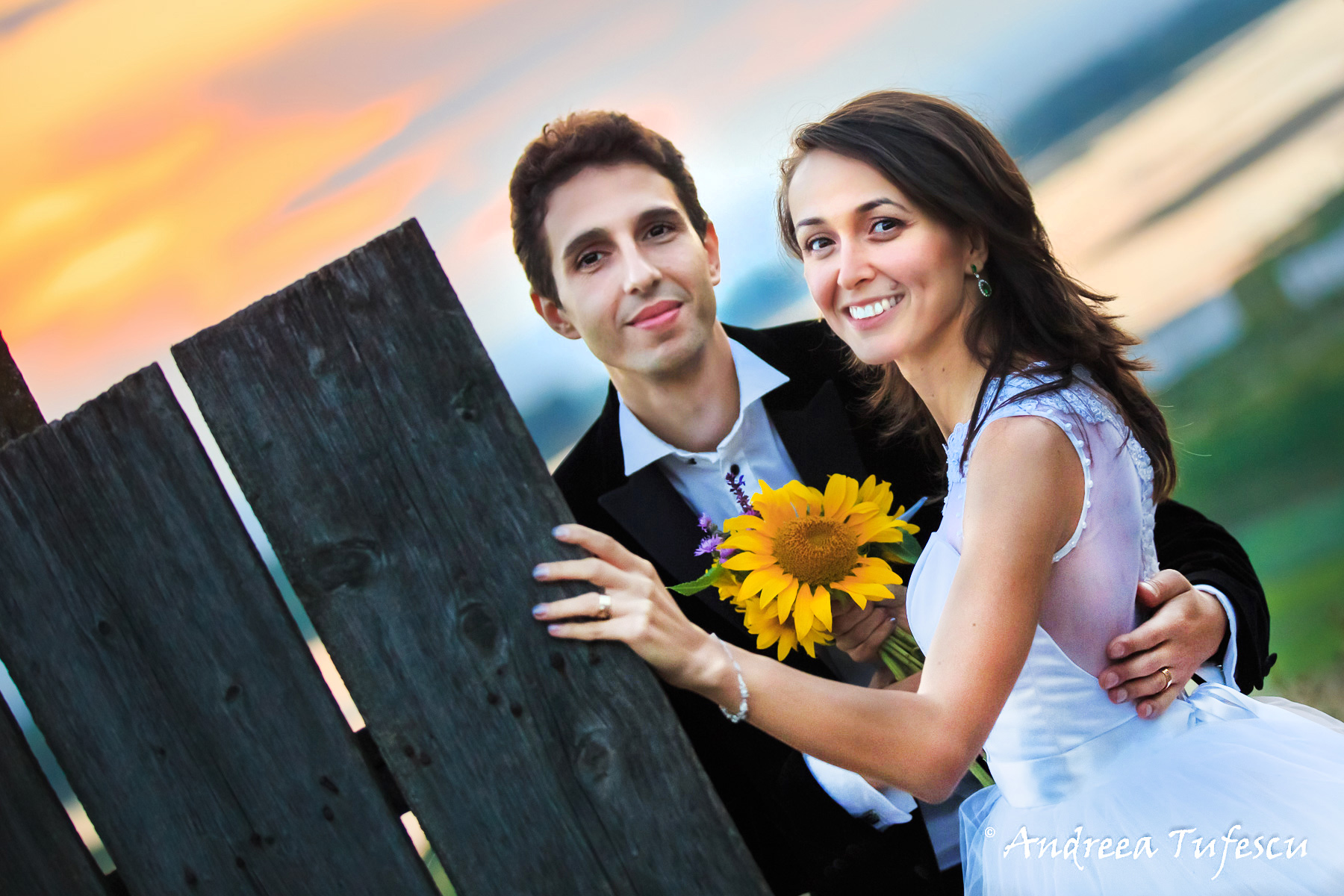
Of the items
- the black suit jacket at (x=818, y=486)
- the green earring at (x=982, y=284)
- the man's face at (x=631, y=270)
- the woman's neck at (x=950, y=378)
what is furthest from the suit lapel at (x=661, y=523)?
the green earring at (x=982, y=284)

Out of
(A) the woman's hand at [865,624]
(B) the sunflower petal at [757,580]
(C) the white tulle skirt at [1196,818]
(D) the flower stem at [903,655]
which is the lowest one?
(C) the white tulle skirt at [1196,818]

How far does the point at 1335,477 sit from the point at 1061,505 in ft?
Result: 11.7

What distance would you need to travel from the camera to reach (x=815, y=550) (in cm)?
196

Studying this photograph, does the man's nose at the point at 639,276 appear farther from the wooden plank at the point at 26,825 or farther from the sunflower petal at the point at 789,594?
the wooden plank at the point at 26,825

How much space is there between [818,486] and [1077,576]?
2.93 feet

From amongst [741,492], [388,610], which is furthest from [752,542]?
[388,610]

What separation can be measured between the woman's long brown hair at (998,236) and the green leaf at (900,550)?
336 mm

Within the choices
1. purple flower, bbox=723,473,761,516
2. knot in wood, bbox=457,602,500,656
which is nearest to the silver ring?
knot in wood, bbox=457,602,500,656

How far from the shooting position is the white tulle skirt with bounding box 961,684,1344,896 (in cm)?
154

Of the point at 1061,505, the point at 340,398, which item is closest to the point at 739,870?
the point at 1061,505

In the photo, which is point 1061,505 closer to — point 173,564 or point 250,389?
point 250,389

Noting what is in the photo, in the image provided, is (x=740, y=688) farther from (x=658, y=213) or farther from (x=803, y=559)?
(x=658, y=213)

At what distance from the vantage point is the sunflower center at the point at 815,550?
77.5 inches

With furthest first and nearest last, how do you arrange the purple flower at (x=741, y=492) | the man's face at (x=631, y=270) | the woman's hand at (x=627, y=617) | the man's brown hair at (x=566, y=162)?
the man's brown hair at (x=566, y=162) < the man's face at (x=631, y=270) < the purple flower at (x=741, y=492) < the woman's hand at (x=627, y=617)
